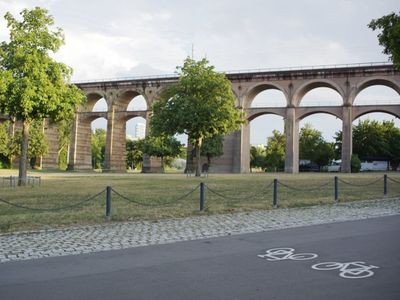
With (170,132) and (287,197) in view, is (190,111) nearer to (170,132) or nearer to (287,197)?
(170,132)

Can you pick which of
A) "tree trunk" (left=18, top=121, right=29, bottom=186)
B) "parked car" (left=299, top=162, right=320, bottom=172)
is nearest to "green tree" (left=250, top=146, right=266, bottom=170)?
"parked car" (left=299, top=162, right=320, bottom=172)

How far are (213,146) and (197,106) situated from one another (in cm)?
2397

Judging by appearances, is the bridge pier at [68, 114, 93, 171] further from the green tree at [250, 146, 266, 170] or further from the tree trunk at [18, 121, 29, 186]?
the tree trunk at [18, 121, 29, 186]

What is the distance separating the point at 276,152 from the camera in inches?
3017

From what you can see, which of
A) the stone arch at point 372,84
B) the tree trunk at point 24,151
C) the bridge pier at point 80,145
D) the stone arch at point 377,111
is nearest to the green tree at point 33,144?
the bridge pier at point 80,145

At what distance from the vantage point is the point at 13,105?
20953 mm

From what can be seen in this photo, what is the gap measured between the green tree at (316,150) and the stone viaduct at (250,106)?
19.2 meters

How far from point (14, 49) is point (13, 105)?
278 cm

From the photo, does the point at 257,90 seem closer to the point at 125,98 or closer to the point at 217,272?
the point at 125,98

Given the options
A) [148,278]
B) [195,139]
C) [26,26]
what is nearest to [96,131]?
[195,139]

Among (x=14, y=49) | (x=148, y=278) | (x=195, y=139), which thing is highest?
(x=14, y=49)

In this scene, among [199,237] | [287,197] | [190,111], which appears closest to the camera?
[199,237]

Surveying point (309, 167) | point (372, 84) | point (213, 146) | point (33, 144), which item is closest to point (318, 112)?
point (372, 84)

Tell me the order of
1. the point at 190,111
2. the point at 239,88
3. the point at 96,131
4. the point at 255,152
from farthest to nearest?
1. the point at 96,131
2. the point at 255,152
3. the point at 239,88
4. the point at 190,111
